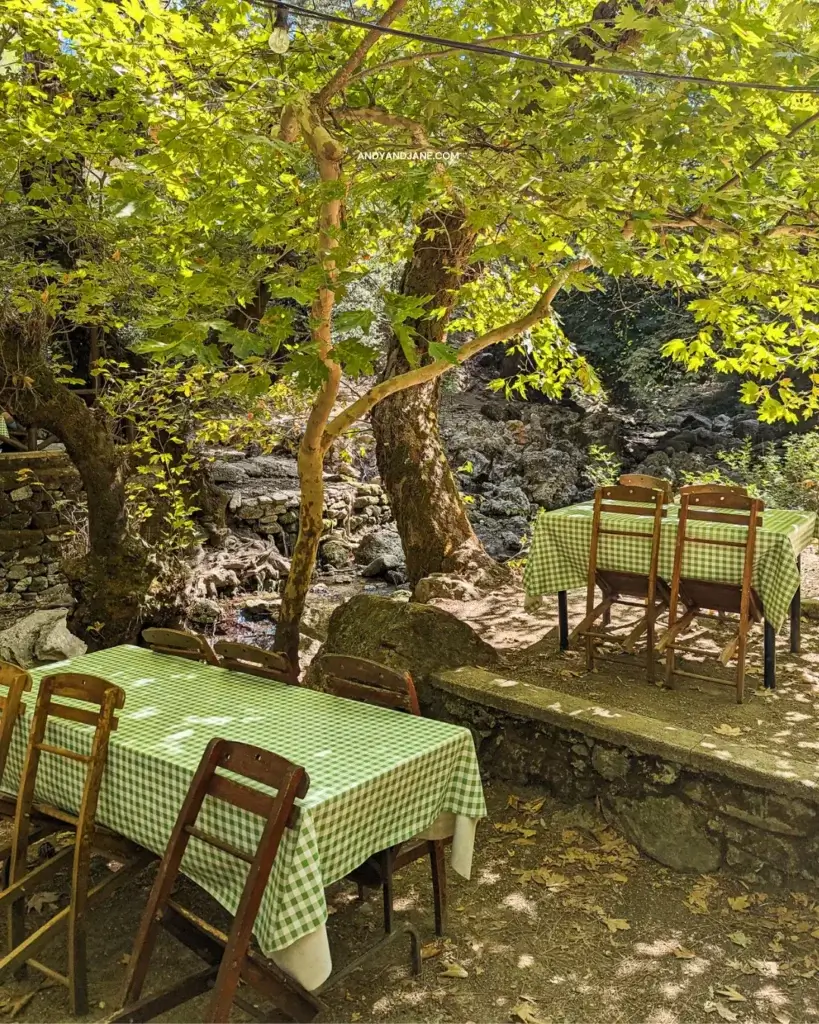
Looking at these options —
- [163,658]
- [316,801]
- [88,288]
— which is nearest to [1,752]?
[163,658]

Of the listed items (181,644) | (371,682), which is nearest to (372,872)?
(371,682)

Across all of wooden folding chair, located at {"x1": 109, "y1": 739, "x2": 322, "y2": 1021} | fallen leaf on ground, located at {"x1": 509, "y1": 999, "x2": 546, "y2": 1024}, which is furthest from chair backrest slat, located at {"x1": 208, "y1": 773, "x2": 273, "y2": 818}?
fallen leaf on ground, located at {"x1": 509, "y1": 999, "x2": 546, "y2": 1024}

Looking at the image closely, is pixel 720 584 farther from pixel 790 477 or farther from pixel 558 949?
pixel 790 477

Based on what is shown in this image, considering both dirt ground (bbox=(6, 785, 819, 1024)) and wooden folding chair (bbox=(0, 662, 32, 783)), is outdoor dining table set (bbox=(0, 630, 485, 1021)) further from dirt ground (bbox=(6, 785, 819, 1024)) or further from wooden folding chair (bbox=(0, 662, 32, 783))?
dirt ground (bbox=(6, 785, 819, 1024))

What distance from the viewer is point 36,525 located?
10500 mm

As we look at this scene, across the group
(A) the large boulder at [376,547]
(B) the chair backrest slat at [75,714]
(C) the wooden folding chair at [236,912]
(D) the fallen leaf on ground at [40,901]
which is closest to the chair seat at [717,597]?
(C) the wooden folding chair at [236,912]

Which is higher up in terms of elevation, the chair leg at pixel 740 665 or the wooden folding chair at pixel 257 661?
the wooden folding chair at pixel 257 661

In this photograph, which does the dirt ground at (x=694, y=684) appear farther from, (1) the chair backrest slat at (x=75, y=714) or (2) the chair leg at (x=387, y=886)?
(1) the chair backrest slat at (x=75, y=714)

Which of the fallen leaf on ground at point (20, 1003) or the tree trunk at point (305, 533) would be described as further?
the tree trunk at point (305, 533)

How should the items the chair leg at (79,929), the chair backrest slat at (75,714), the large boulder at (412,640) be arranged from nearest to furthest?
the chair leg at (79,929) → the chair backrest slat at (75,714) → the large boulder at (412,640)

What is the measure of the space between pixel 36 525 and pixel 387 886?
8891mm

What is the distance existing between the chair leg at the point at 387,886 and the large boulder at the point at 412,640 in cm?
206

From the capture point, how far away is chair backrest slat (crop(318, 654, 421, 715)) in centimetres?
333

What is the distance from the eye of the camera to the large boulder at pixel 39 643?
7.54 meters
